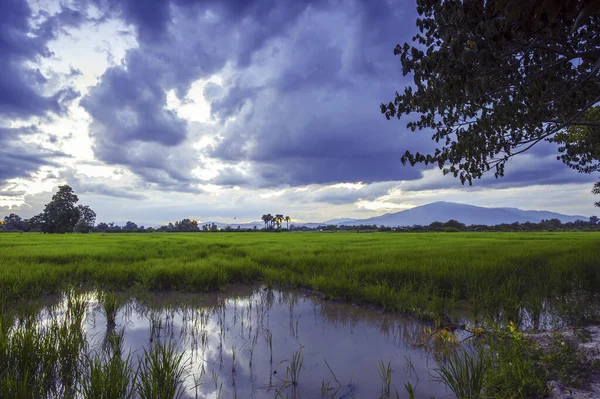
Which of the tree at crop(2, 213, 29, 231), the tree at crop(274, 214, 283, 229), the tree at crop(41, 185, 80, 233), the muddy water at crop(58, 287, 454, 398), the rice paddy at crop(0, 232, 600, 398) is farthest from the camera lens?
the tree at crop(274, 214, 283, 229)

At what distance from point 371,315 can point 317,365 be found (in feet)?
7.72

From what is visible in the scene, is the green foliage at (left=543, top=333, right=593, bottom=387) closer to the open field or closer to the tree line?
the open field

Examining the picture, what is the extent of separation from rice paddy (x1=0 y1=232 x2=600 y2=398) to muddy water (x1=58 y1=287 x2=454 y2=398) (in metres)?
0.02

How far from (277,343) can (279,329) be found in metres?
0.64

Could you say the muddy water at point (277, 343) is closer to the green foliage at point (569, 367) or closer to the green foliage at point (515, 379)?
the green foliage at point (515, 379)

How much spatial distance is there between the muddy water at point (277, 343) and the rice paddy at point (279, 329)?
0.08ft

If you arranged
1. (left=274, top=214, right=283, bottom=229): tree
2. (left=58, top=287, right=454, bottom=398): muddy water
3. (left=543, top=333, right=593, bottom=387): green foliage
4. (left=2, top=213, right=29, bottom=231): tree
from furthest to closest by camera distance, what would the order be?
(left=274, top=214, right=283, bottom=229): tree, (left=2, top=213, right=29, bottom=231): tree, (left=58, top=287, right=454, bottom=398): muddy water, (left=543, top=333, right=593, bottom=387): green foliage

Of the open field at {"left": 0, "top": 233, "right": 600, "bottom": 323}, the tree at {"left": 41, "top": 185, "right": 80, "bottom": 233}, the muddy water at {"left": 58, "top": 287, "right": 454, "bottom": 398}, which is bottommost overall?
the muddy water at {"left": 58, "top": 287, "right": 454, "bottom": 398}

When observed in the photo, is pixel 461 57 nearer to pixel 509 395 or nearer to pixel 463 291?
pixel 509 395

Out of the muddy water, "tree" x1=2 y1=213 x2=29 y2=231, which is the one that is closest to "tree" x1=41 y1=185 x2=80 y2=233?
"tree" x1=2 y1=213 x2=29 y2=231

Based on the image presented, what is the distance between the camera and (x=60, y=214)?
60.6 m

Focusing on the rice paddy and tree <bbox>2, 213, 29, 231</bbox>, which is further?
tree <bbox>2, 213, 29, 231</bbox>

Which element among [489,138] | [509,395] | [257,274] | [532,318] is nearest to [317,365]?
[509,395]

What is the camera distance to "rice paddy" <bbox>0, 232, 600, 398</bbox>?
297 centimetres
